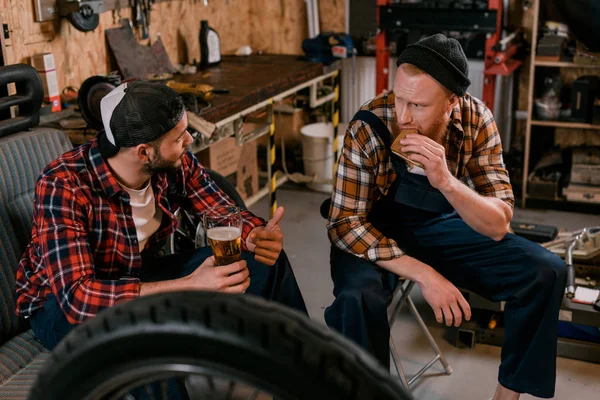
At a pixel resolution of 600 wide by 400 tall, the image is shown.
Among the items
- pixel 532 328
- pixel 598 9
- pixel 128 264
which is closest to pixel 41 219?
pixel 128 264

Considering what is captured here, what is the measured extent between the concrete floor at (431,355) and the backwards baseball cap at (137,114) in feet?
4.36

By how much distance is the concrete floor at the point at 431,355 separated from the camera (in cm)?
258

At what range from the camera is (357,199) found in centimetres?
216

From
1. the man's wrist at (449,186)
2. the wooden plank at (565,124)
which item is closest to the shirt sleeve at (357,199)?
the man's wrist at (449,186)

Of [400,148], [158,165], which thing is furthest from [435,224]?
[158,165]

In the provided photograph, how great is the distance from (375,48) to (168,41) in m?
1.49

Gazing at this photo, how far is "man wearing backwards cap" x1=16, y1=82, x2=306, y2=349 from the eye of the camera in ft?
5.76

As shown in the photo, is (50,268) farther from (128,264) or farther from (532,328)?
(532,328)

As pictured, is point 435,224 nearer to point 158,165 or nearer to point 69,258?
point 158,165

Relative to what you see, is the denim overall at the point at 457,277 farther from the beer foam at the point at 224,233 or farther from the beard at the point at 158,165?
the beard at the point at 158,165

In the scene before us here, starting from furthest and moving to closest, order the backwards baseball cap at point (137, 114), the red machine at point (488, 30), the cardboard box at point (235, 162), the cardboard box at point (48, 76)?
the red machine at point (488, 30) < the cardboard box at point (235, 162) < the cardboard box at point (48, 76) < the backwards baseball cap at point (137, 114)

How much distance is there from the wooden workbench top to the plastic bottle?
2.1 inches

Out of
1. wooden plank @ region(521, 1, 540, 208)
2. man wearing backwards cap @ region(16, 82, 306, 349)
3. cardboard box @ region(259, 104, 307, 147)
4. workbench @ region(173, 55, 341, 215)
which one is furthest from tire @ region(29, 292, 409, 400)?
cardboard box @ region(259, 104, 307, 147)

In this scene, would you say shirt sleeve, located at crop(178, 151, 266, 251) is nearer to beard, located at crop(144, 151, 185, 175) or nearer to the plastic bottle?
beard, located at crop(144, 151, 185, 175)
